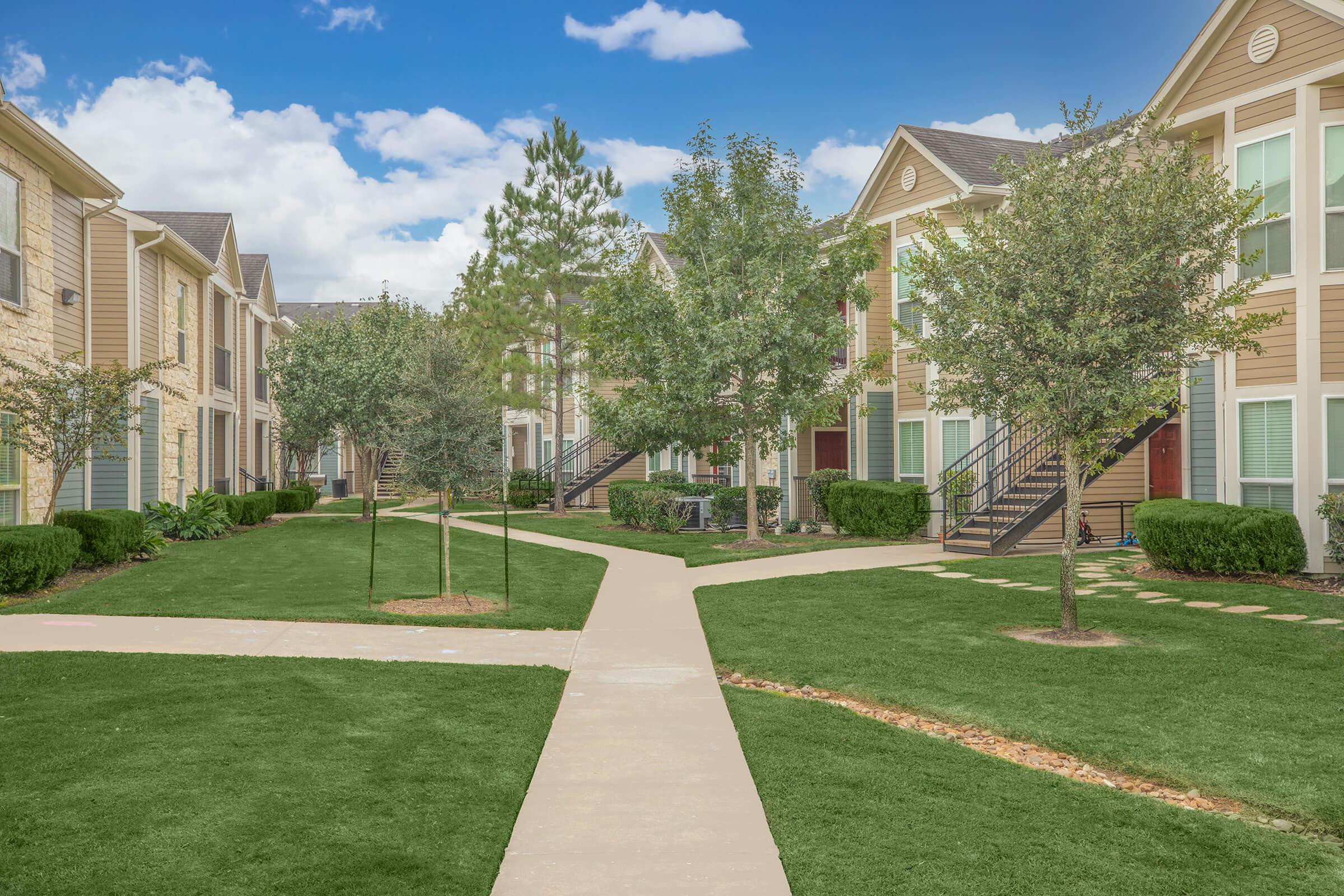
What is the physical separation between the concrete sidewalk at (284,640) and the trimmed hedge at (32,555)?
50.4 inches

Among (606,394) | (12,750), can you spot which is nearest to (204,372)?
(606,394)

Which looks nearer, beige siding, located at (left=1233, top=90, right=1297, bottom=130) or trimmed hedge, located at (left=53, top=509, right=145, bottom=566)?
beige siding, located at (left=1233, top=90, right=1297, bottom=130)

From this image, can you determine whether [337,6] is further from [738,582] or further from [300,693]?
[300,693]

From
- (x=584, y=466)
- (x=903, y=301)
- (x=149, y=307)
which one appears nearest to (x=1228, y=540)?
(x=903, y=301)

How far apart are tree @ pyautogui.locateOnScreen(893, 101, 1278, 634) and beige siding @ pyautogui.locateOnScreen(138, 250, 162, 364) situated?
55.0 feet

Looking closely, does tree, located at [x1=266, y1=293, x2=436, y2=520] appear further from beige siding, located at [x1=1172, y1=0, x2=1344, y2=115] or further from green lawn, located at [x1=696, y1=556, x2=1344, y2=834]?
beige siding, located at [x1=1172, y1=0, x2=1344, y2=115]

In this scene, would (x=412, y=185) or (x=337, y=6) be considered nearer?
(x=337, y=6)

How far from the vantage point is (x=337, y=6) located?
2197cm

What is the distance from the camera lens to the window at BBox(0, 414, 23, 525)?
47.3 feet

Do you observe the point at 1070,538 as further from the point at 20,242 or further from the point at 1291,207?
the point at 20,242

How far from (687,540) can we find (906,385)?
5.95m

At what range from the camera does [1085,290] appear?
9391 millimetres

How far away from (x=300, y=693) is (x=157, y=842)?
2.99 m

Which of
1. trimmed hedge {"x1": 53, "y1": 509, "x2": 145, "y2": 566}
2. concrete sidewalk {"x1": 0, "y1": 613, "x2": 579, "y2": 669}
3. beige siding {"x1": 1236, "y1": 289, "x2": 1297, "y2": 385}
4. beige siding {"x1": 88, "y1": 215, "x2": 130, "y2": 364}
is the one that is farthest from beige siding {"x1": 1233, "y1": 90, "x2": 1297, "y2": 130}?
beige siding {"x1": 88, "y1": 215, "x2": 130, "y2": 364}
